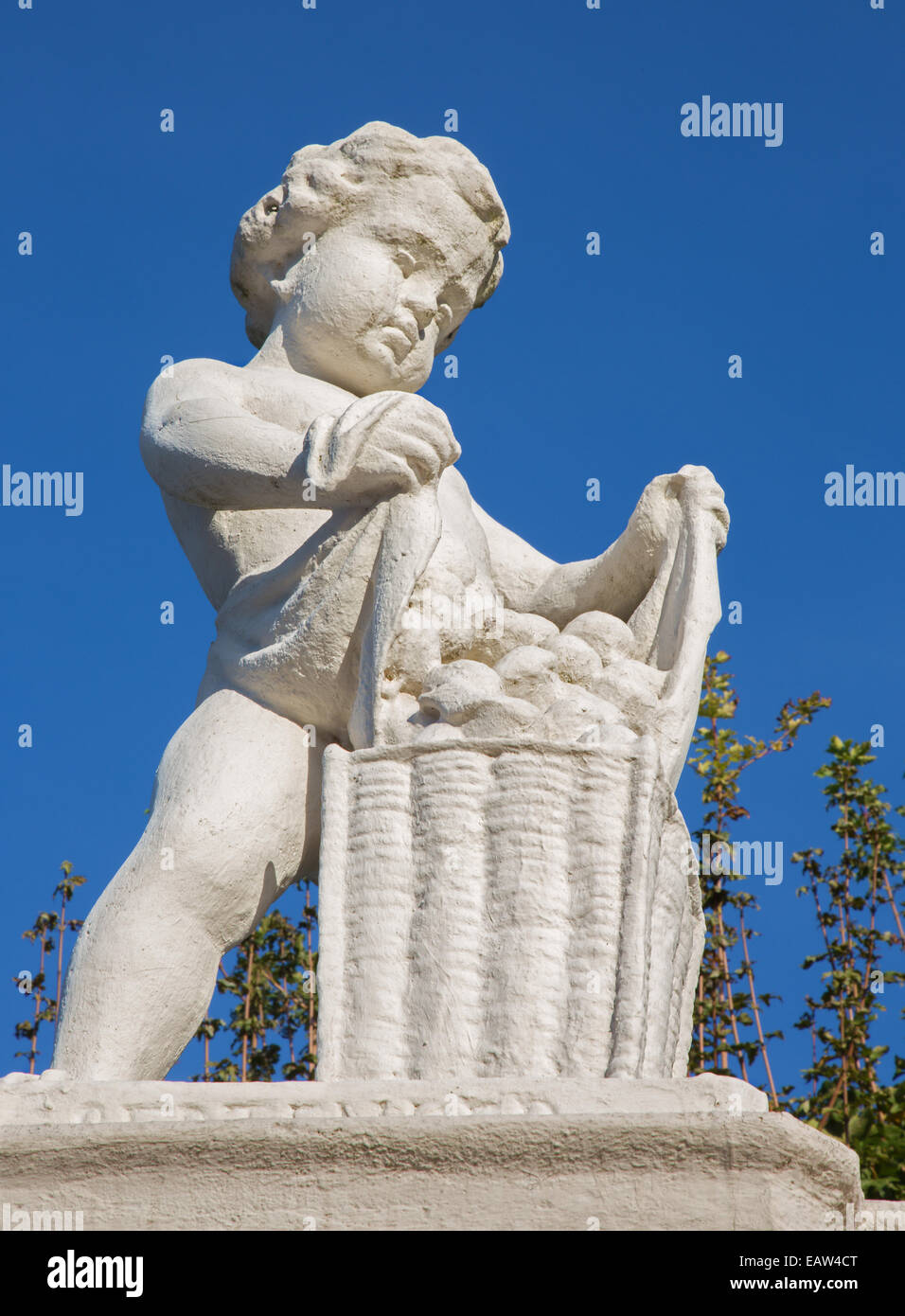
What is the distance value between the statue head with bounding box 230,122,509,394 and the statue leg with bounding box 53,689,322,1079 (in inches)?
50.4

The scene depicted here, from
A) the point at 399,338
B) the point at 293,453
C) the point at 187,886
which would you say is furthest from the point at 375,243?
the point at 187,886

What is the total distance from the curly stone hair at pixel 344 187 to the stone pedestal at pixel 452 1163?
9.32ft

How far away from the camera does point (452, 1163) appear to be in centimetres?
387

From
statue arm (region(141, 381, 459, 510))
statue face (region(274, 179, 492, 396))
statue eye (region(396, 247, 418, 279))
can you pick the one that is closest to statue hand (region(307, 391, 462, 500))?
statue arm (region(141, 381, 459, 510))

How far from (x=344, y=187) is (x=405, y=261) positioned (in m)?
0.30

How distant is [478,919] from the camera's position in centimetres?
454

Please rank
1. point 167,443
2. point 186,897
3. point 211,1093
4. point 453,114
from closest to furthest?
point 211,1093, point 186,897, point 167,443, point 453,114

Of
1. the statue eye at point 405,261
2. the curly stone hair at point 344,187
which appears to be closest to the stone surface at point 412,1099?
the statue eye at point 405,261

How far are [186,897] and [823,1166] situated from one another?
1782 millimetres

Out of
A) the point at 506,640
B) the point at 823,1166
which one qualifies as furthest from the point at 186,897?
the point at 823,1166

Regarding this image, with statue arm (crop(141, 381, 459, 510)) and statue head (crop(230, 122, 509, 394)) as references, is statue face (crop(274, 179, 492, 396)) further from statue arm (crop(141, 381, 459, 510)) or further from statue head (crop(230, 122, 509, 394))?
statue arm (crop(141, 381, 459, 510))

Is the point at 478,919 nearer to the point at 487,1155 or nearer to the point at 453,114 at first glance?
the point at 487,1155

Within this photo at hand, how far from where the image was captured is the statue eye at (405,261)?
562 cm

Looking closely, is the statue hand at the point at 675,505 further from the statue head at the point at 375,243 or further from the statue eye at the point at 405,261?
the statue eye at the point at 405,261
